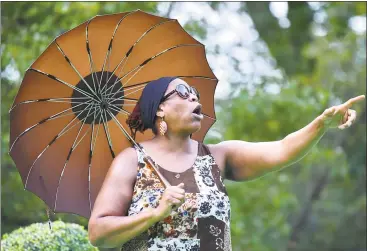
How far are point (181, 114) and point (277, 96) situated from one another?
10.5 metres

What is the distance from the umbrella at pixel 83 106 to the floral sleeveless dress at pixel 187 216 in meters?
0.49

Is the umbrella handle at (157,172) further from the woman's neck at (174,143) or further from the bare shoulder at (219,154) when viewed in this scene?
the bare shoulder at (219,154)

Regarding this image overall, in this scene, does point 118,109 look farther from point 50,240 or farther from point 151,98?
point 50,240

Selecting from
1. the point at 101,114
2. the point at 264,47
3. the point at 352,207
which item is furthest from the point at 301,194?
the point at 101,114

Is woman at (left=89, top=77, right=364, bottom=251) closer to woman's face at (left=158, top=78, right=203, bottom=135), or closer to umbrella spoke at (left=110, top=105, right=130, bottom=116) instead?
woman's face at (left=158, top=78, right=203, bottom=135)

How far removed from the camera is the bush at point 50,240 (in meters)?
6.14

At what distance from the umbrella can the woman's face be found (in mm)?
373

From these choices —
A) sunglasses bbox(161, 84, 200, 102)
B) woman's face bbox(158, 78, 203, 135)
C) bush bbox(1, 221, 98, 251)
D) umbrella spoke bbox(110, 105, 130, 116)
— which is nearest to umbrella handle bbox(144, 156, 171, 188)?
woman's face bbox(158, 78, 203, 135)

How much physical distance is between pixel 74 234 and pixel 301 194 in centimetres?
1316

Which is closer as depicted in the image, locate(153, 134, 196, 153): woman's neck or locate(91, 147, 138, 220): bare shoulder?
locate(91, 147, 138, 220): bare shoulder

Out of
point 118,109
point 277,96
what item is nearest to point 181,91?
point 118,109

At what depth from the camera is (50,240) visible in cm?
618

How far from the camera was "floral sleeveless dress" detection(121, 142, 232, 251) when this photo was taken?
420 cm

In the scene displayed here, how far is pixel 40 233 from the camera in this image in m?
6.29
